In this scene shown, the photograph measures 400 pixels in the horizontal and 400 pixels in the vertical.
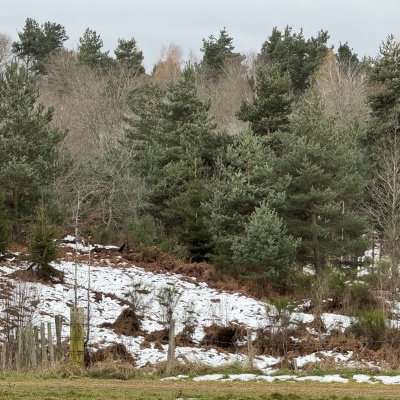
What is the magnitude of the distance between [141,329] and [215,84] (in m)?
60.5

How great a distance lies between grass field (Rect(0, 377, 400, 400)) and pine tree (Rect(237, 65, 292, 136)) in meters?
26.5

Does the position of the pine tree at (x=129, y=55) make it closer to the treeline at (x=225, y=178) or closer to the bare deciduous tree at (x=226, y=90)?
the bare deciduous tree at (x=226, y=90)

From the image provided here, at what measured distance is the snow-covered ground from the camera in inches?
1046

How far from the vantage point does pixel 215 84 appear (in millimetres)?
86688

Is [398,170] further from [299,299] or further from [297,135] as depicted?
[299,299]

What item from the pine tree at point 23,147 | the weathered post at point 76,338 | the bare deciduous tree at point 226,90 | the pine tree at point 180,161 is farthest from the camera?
the bare deciduous tree at point 226,90

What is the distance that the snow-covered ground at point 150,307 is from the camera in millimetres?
26578

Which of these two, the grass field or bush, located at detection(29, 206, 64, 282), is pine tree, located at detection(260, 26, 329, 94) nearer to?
bush, located at detection(29, 206, 64, 282)

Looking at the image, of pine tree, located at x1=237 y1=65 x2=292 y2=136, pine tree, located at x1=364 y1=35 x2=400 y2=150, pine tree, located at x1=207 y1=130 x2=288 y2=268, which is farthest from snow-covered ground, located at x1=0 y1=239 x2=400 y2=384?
pine tree, located at x1=364 y1=35 x2=400 y2=150

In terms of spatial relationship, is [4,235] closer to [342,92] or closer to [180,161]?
[180,161]

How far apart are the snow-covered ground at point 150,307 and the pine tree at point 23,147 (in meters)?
3.42

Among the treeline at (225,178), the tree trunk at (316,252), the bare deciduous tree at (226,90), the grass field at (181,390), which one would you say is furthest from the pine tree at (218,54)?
the grass field at (181,390)

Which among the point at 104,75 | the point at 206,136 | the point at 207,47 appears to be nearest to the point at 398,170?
the point at 206,136

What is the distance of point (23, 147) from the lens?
117 ft
